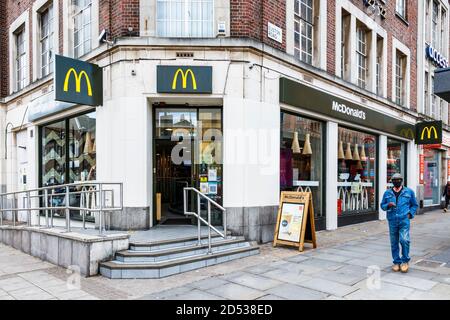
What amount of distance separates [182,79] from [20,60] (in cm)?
951

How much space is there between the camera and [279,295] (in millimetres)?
5195

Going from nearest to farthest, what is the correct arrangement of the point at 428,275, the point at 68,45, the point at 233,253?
the point at 428,275 < the point at 233,253 < the point at 68,45

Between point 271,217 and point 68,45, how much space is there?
749 centimetres

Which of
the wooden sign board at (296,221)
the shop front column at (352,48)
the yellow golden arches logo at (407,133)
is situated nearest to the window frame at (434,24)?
the yellow golden arches logo at (407,133)

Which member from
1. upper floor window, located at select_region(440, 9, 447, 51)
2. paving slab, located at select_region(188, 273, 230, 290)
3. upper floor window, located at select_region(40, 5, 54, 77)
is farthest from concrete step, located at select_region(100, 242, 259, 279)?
upper floor window, located at select_region(440, 9, 447, 51)

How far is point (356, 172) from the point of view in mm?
13555

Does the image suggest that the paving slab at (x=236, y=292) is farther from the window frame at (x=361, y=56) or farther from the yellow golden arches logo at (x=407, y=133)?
the yellow golden arches logo at (x=407, y=133)

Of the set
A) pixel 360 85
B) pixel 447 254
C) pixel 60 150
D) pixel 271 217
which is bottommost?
pixel 447 254

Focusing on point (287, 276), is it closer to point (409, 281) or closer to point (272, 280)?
point (272, 280)

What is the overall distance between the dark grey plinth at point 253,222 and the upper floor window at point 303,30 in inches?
190

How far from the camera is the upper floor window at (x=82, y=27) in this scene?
10219 millimetres

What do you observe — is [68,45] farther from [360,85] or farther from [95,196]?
[360,85]

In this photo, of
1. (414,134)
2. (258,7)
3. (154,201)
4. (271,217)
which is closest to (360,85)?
(414,134)

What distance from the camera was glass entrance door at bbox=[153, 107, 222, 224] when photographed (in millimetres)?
9297
